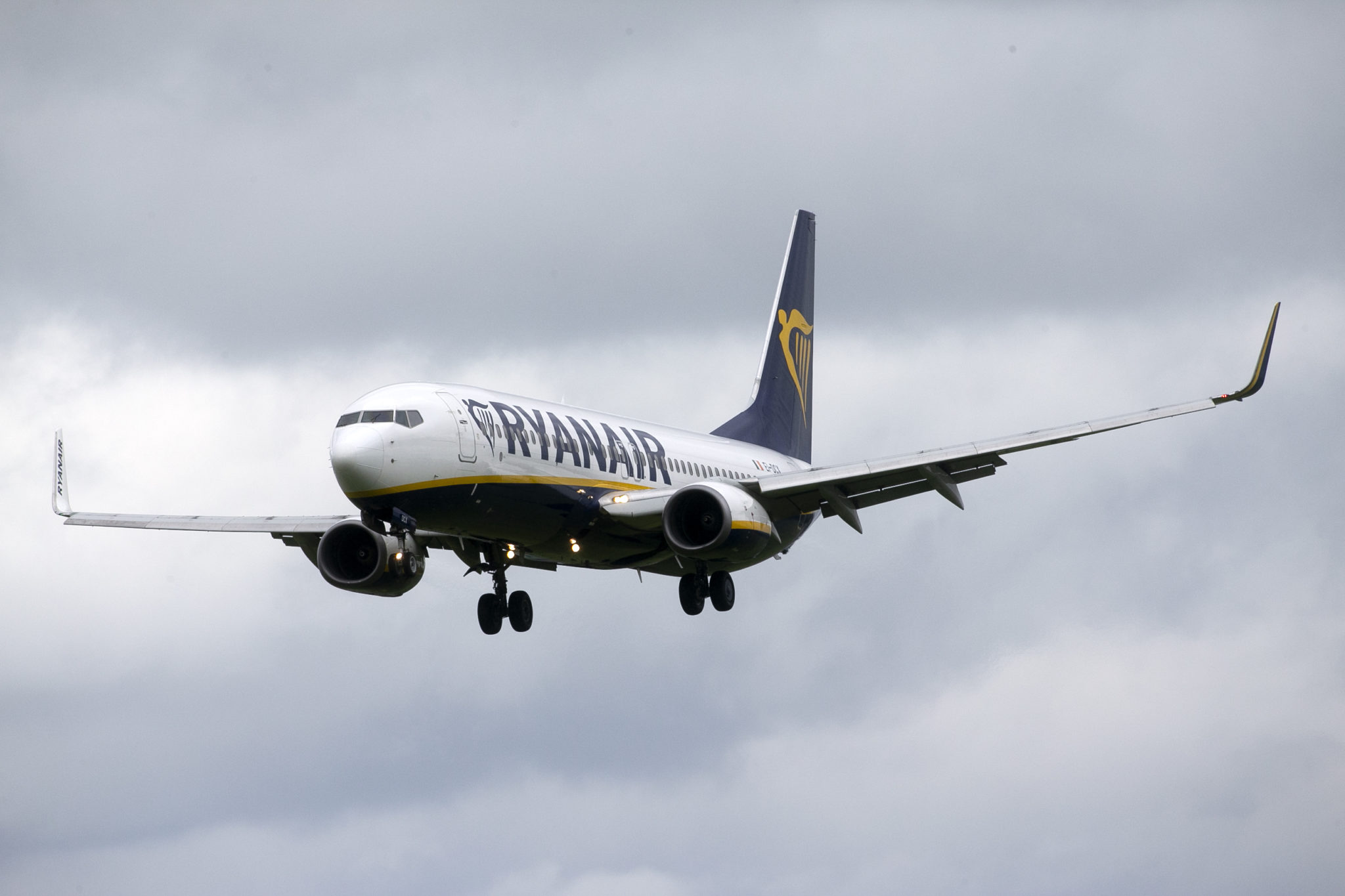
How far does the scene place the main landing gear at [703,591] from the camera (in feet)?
139

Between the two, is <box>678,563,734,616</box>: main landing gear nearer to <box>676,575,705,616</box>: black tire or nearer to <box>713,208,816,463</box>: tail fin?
<box>676,575,705,616</box>: black tire

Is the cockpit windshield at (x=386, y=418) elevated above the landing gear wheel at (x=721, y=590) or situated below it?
above

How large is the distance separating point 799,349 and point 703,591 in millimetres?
18074

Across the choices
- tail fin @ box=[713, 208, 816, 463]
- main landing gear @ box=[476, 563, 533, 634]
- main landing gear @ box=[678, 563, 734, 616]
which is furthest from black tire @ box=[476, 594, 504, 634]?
tail fin @ box=[713, 208, 816, 463]

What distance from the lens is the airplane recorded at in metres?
34.1

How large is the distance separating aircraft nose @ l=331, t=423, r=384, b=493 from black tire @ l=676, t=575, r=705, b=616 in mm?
11374

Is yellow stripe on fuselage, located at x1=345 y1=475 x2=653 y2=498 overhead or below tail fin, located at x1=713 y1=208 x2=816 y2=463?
below

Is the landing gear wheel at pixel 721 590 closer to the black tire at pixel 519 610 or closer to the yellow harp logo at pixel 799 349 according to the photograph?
the black tire at pixel 519 610

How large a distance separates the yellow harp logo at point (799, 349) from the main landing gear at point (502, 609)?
60.7 feet

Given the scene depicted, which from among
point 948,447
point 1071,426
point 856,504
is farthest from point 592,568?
point 1071,426

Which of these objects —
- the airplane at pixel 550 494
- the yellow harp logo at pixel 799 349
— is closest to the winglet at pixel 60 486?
the airplane at pixel 550 494

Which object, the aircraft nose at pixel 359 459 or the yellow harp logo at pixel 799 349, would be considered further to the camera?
the yellow harp logo at pixel 799 349

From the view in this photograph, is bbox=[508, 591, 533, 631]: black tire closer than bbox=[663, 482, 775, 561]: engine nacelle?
No

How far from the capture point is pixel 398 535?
3562 cm
